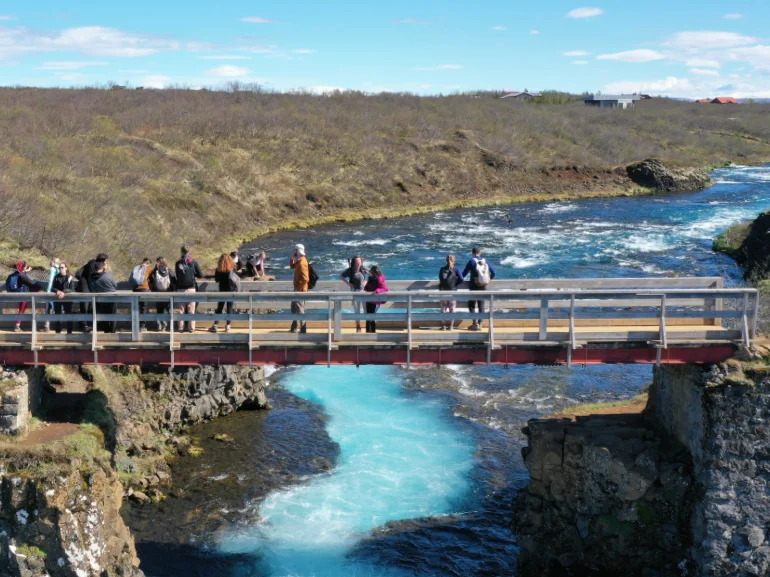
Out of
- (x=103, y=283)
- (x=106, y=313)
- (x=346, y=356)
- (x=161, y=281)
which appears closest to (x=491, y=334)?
(x=346, y=356)

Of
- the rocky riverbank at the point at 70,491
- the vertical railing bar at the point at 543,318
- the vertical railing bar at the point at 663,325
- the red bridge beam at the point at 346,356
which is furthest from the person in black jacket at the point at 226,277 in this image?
the vertical railing bar at the point at 663,325

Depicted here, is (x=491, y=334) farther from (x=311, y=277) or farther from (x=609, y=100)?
(x=609, y=100)

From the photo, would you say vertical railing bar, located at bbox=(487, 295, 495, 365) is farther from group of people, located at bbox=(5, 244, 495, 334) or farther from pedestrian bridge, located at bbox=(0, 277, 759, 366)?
group of people, located at bbox=(5, 244, 495, 334)

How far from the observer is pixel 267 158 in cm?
7325

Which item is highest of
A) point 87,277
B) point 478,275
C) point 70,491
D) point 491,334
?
point 478,275

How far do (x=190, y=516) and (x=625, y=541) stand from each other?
944 centimetres

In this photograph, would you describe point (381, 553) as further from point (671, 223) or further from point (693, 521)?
point (671, 223)

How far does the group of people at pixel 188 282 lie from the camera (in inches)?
656

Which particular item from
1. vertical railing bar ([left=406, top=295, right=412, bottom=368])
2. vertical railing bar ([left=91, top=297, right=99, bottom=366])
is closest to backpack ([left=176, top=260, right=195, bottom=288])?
vertical railing bar ([left=91, top=297, right=99, bottom=366])

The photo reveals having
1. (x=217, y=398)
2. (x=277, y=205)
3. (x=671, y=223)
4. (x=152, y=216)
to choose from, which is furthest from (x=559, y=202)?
(x=217, y=398)

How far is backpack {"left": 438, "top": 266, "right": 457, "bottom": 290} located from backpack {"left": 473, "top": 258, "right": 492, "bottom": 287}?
18.7 inches

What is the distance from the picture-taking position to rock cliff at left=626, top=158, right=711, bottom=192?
81188mm

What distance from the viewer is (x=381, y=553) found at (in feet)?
57.4

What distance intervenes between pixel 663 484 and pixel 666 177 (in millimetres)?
72421
